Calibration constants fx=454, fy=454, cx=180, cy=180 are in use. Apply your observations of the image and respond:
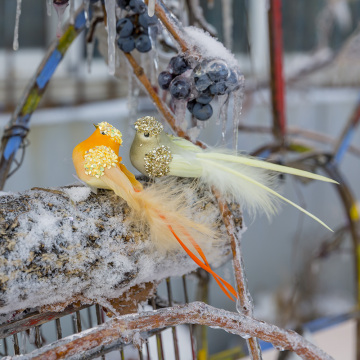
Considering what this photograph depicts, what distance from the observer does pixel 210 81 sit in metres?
0.34

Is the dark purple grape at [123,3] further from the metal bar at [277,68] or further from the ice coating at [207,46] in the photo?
the metal bar at [277,68]

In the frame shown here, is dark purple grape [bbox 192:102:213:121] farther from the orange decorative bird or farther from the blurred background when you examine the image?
the blurred background

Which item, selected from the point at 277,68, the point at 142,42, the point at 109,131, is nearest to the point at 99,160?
the point at 109,131

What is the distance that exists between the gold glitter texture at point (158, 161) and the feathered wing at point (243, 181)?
0.03m

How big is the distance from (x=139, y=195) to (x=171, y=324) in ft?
0.31

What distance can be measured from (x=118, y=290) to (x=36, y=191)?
0.09m

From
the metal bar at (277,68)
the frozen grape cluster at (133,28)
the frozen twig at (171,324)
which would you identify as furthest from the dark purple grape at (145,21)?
the metal bar at (277,68)

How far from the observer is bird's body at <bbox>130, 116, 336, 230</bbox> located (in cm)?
35

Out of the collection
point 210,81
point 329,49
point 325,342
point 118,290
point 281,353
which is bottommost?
point 325,342

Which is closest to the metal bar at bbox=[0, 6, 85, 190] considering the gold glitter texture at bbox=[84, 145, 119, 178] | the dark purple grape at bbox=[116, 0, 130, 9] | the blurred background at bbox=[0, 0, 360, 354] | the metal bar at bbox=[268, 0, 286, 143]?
the dark purple grape at bbox=[116, 0, 130, 9]

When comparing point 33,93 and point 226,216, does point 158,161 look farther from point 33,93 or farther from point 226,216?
point 33,93

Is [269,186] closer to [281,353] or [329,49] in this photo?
[281,353]

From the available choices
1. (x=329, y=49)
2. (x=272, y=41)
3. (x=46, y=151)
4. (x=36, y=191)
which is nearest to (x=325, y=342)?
(x=272, y=41)

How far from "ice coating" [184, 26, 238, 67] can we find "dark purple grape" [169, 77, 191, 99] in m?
0.02
